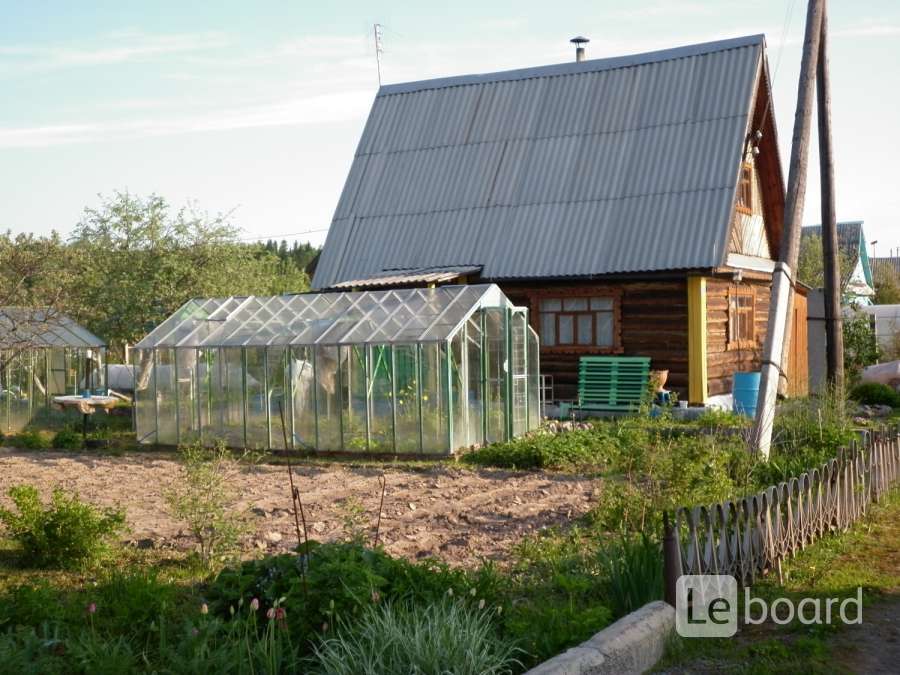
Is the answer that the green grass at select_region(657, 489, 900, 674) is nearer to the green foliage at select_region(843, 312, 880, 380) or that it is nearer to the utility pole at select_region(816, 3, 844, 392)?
the utility pole at select_region(816, 3, 844, 392)

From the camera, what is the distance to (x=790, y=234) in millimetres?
12383

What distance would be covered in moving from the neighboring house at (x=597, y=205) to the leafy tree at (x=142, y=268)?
341cm

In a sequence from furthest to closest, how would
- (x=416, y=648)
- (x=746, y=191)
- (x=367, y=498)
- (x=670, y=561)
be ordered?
1. (x=746, y=191)
2. (x=367, y=498)
3. (x=670, y=561)
4. (x=416, y=648)

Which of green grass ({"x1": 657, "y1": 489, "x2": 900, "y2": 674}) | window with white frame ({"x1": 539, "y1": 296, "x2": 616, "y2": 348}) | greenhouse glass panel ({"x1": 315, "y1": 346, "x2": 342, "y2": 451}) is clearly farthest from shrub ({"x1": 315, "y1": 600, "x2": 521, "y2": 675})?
window with white frame ({"x1": 539, "y1": 296, "x2": 616, "y2": 348})

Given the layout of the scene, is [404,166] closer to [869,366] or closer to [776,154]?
[776,154]

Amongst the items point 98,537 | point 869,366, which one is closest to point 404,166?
point 869,366

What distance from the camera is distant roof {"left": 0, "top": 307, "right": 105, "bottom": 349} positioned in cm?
1931

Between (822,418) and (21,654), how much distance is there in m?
10.1

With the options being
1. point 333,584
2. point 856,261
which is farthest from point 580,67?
point 856,261

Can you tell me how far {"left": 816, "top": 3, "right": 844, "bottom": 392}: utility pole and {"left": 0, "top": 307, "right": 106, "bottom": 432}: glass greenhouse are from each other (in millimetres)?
14427

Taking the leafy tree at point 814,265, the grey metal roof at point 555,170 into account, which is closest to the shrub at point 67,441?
the grey metal roof at point 555,170

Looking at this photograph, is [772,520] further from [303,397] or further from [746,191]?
[746,191]

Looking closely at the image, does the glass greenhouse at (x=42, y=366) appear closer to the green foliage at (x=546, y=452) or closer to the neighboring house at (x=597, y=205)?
the neighboring house at (x=597, y=205)

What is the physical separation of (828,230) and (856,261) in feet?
89.0
